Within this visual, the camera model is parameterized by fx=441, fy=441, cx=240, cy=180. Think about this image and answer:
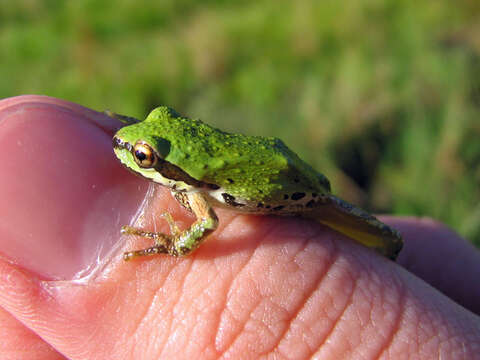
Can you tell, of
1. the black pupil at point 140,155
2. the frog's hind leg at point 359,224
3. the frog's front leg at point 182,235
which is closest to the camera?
the frog's front leg at point 182,235

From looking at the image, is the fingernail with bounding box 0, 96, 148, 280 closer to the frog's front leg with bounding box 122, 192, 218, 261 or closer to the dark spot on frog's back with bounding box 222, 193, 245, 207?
the frog's front leg with bounding box 122, 192, 218, 261

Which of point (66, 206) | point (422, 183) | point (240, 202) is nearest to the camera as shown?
point (66, 206)

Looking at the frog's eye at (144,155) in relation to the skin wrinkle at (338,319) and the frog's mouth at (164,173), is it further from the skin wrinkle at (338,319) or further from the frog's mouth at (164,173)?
the skin wrinkle at (338,319)

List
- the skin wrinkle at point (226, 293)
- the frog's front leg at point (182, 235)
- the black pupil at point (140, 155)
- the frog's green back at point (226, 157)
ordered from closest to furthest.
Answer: the skin wrinkle at point (226, 293) < the frog's front leg at point (182, 235) < the black pupil at point (140, 155) < the frog's green back at point (226, 157)

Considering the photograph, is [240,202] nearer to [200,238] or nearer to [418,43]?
[200,238]

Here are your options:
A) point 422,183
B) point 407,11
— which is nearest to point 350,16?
point 407,11

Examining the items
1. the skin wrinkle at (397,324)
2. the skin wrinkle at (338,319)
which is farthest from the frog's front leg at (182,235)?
the skin wrinkle at (397,324)
